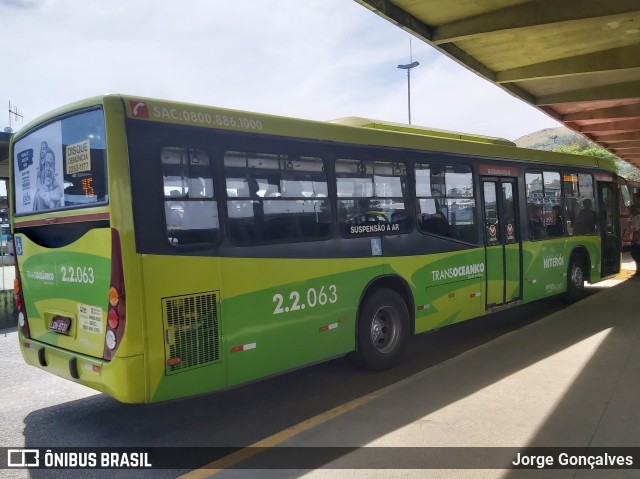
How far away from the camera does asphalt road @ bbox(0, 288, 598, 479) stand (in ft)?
14.9

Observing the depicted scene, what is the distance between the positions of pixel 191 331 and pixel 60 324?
135 cm

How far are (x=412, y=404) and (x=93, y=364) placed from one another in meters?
2.92

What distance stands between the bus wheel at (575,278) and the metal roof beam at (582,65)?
3.77 meters

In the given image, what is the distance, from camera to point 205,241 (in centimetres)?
458

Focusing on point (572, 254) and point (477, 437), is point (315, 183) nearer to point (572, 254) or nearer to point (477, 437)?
point (477, 437)

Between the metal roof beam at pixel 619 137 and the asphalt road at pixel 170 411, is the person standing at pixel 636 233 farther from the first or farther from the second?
the asphalt road at pixel 170 411

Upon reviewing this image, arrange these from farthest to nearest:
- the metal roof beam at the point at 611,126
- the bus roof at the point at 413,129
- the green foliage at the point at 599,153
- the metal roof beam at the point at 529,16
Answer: the green foliage at the point at 599,153, the metal roof beam at the point at 611,126, the metal roof beam at the point at 529,16, the bus roof at the point at 413,129

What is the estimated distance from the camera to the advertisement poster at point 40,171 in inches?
188

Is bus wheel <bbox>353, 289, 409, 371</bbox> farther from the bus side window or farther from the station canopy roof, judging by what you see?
the station canopy roof

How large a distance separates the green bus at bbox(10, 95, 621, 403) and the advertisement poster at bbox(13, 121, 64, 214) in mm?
24

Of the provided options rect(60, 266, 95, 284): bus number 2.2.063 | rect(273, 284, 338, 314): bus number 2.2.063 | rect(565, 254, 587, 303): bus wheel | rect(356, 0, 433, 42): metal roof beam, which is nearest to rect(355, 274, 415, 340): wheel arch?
rect(273, 284, 338, 314): bus number 2.2.063

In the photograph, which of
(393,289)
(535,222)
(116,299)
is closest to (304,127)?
(393,289)

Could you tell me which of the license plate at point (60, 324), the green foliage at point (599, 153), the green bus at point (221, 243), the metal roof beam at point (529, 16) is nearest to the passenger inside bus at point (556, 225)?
the green bus at point (221, 243)

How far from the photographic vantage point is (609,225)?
11.9m
